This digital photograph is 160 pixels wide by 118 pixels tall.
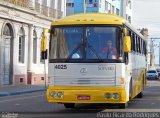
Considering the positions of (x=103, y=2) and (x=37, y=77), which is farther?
(x=103, y=2)

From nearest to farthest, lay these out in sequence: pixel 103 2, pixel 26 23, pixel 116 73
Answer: pixel 116 73 < pixel 26 23 < pixel 103 2

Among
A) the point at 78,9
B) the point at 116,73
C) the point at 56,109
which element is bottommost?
the point at 56,109

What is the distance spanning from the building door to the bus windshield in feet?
76.7

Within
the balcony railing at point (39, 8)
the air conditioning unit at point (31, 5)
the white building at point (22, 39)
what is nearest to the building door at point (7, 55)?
the white building at point (22, 39)

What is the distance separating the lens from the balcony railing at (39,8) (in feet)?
141

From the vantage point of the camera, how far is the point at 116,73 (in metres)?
Result: 17.6

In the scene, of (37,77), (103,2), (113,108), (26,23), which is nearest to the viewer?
(113,108)

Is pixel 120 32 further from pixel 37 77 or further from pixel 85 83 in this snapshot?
pixel 37 77

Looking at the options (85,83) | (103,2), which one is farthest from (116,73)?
(103,2)

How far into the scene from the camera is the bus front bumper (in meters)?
17.4

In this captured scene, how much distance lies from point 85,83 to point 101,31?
1814 millimetres

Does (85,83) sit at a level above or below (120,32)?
below

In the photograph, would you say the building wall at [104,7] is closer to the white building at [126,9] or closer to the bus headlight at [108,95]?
the white building at [126,9]

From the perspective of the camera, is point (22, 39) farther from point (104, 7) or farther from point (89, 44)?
point (104, 7)
